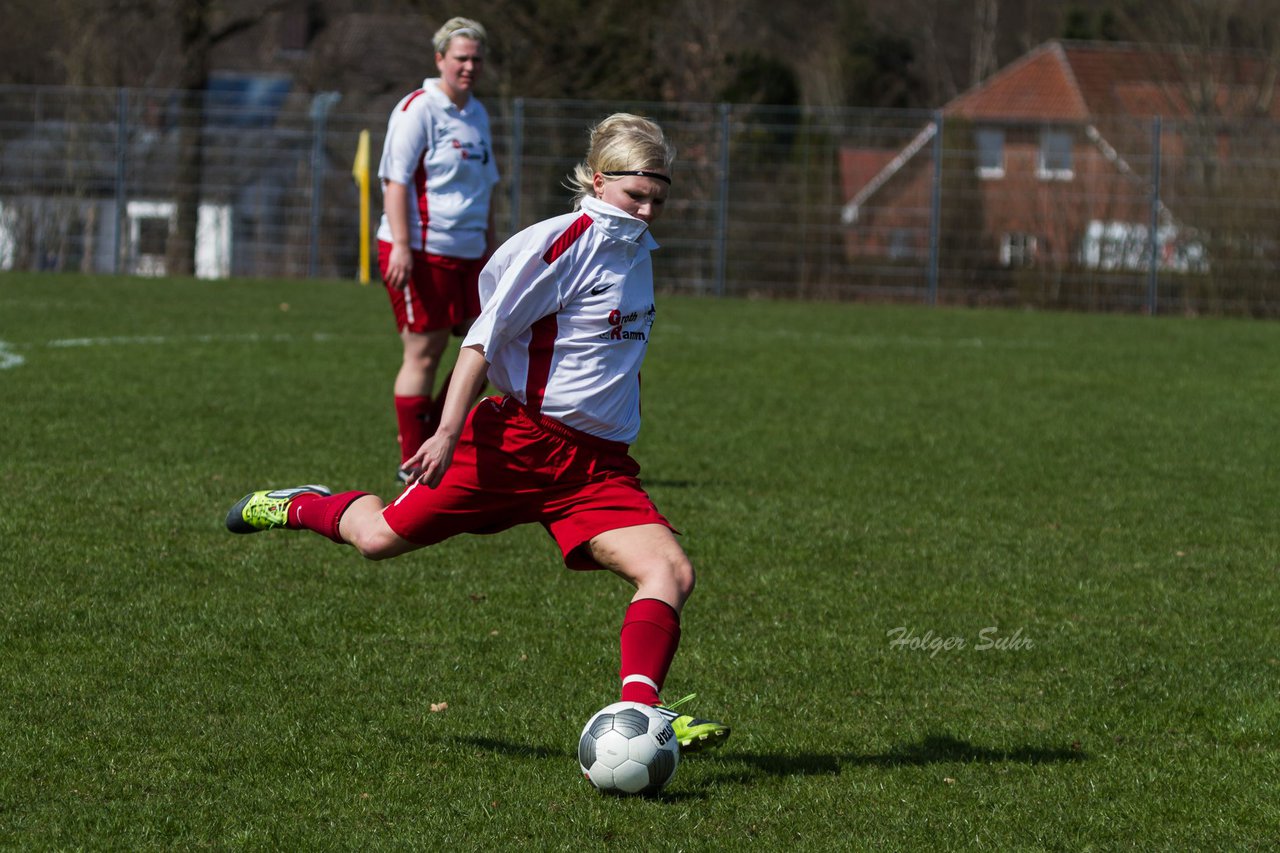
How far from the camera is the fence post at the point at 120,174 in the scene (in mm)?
24188

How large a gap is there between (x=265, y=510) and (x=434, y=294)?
3.16 m

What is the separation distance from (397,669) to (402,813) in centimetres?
117

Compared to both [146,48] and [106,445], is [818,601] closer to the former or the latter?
[106,445]

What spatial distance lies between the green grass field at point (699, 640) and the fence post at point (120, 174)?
1379 cm

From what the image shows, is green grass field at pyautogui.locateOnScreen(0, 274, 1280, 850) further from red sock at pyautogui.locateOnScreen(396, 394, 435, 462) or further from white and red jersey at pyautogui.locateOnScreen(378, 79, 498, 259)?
white and red jersey at pyautogui.locateOnScreen(378, 79, 498, 259)

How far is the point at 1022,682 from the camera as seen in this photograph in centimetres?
496

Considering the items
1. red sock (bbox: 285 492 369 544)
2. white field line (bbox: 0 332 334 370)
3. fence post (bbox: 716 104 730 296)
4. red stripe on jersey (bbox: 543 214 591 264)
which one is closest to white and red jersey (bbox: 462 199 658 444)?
red stripe on jersey (bbox: 543 214 591 264)

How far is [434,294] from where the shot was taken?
7992mm

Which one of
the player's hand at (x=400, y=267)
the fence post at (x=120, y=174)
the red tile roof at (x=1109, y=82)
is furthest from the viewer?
the red tile roof at (x=1109, y=82)

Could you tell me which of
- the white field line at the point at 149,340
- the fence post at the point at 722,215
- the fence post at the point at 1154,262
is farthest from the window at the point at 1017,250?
the white field line at the point at 149,340

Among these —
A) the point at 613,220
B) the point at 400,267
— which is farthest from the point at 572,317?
the point at 400,267

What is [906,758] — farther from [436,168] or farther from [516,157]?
[516,157]

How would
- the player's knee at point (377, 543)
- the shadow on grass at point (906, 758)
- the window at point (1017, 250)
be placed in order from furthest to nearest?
the window at point (1017, 250) < the player's knee at point (377, 543) < the shadow on grass at point (906, 758)

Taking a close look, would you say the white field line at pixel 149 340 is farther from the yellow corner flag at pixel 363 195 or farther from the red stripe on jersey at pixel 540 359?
the yellow corner flag at pixel 363 195
